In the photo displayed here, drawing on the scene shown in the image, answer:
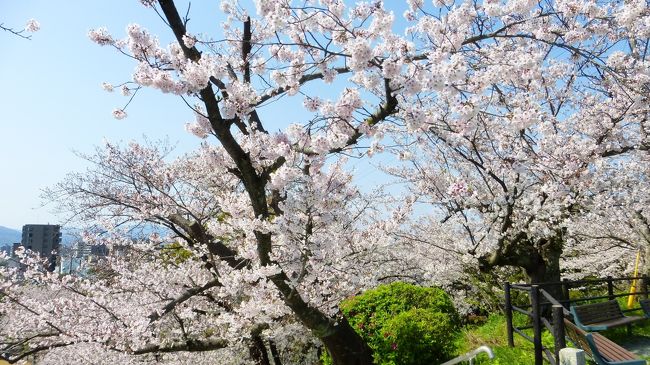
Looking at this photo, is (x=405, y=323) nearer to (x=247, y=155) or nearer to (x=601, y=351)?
(x=601, y=351)

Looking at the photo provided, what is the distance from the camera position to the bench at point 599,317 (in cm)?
695

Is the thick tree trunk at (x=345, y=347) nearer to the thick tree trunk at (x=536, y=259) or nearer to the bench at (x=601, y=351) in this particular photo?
the thick tree trunk at (x=536, y=259)

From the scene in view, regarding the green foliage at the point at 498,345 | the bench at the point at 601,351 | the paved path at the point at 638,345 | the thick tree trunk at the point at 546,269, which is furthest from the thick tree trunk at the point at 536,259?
the bench at the point at 601,351

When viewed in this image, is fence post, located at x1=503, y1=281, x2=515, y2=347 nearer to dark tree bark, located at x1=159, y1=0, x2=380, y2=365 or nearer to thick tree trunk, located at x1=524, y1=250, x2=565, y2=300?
dark tree bark, located at x1=159, y1=0, x2=380, y2=365

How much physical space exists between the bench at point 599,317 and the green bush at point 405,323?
6.54ft

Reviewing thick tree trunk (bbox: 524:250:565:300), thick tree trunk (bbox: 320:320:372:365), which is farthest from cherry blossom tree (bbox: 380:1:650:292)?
thick tree trunk (bbox: 320:320:372:365)

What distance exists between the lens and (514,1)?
5.00m

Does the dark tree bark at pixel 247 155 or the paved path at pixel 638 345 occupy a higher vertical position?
the dark tree bark at pixel 247 155

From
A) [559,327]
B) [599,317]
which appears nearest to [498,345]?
[599,317]

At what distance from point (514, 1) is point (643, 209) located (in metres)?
7.03

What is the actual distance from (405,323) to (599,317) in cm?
306

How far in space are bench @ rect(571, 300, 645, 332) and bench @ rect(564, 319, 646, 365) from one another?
1.53 m

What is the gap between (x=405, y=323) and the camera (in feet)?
26.2

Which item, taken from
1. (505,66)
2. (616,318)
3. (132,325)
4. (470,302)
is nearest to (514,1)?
(505,66)
